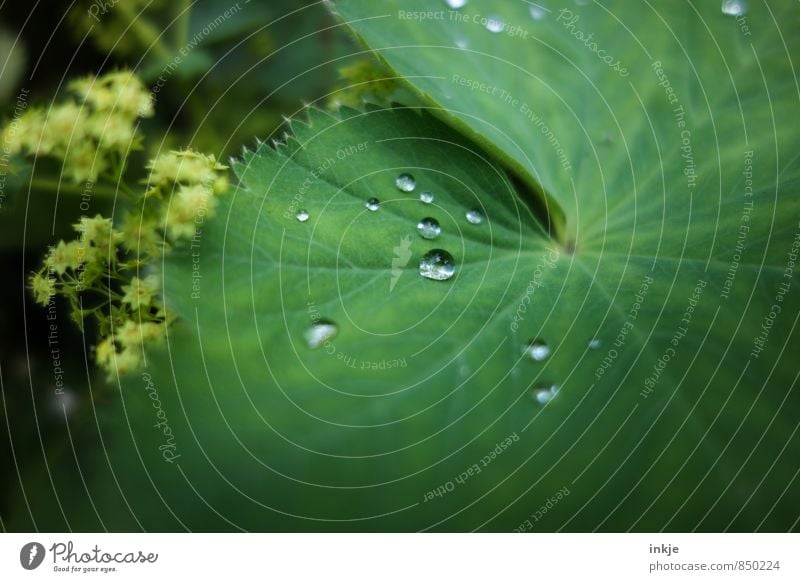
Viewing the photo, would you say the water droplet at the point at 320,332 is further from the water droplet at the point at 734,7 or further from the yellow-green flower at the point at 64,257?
the water droplet at the point at 734,7

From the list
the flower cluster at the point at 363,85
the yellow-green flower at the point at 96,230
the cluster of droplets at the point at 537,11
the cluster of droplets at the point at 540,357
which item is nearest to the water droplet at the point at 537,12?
the cluster of droplets at the point at 537,11

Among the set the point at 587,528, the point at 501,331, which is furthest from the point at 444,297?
the point at 587,528

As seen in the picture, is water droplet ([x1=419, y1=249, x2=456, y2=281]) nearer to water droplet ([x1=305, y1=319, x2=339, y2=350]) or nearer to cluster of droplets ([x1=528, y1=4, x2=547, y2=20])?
water droplet ([x1=305, y1=319, x2=339, y2=350])

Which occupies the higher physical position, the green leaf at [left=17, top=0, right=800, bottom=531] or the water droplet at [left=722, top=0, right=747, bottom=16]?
the water droplet at [left=722, top=0, right=747, bottom=16]

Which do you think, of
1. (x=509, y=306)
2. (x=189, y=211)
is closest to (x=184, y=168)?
(x=189, y=211)

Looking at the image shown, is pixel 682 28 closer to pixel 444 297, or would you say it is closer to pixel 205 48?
pixel 444 297

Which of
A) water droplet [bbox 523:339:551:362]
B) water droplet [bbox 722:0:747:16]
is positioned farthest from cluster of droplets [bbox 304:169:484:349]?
water droplet [bbox 722:0:747:16]

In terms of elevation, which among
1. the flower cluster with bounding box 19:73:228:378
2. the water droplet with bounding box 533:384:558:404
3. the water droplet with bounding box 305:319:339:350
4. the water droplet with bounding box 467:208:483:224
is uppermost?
the flower cluster with bounding box 19:73:228:378

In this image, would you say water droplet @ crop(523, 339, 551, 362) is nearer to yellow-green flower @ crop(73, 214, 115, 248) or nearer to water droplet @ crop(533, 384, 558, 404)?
water droplet @ crop(533, 384, 558, 404)
